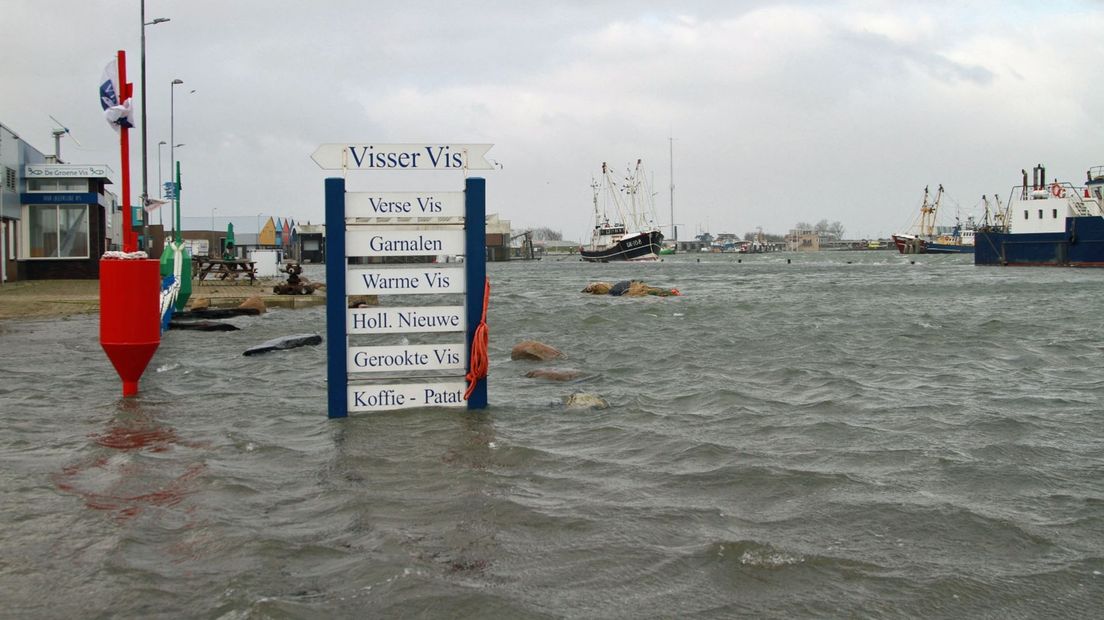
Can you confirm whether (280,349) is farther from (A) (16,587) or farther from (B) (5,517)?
(A) (16,587)

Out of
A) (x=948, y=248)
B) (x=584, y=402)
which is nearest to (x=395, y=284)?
(x=584, y=402)

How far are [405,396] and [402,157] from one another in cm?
218

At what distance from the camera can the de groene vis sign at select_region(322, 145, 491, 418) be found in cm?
840

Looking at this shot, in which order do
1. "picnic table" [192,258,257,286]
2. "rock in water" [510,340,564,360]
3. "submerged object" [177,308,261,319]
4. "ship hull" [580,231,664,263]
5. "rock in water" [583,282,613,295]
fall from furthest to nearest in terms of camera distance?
1. "ship hull" [580,231,664,263]
2. "rock in water" [583,282,613,295]
3. "picnic table" [192,258,257,286]
4. "submerged object" [177,308,261,319]
5. "rock in water" [510,340,564,360]

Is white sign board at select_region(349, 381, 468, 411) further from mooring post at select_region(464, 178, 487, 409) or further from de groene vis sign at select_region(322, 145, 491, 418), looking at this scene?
mooring post at select_region(464, 178, 487, 409)

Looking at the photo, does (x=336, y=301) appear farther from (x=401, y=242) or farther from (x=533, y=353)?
(x=533, y=353)

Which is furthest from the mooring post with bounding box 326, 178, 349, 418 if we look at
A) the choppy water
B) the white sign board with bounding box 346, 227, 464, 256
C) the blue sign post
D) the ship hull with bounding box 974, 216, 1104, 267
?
the ship hull with bounding box 974, 216, 1104, 267

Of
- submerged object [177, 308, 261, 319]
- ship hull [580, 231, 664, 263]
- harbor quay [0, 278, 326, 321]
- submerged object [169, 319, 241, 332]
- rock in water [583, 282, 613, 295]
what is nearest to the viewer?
submerged object [169, 319, 241, 332]

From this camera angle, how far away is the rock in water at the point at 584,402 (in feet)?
31.5

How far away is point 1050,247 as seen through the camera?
66.2 m

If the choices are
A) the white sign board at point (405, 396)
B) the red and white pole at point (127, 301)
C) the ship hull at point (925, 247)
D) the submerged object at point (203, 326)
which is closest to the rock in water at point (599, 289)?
the submerged object at point (203, 326)

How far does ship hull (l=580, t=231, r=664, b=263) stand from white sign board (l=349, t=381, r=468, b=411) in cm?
11065

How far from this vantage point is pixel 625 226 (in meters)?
129

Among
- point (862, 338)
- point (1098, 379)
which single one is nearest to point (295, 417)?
point (1098, 379)
